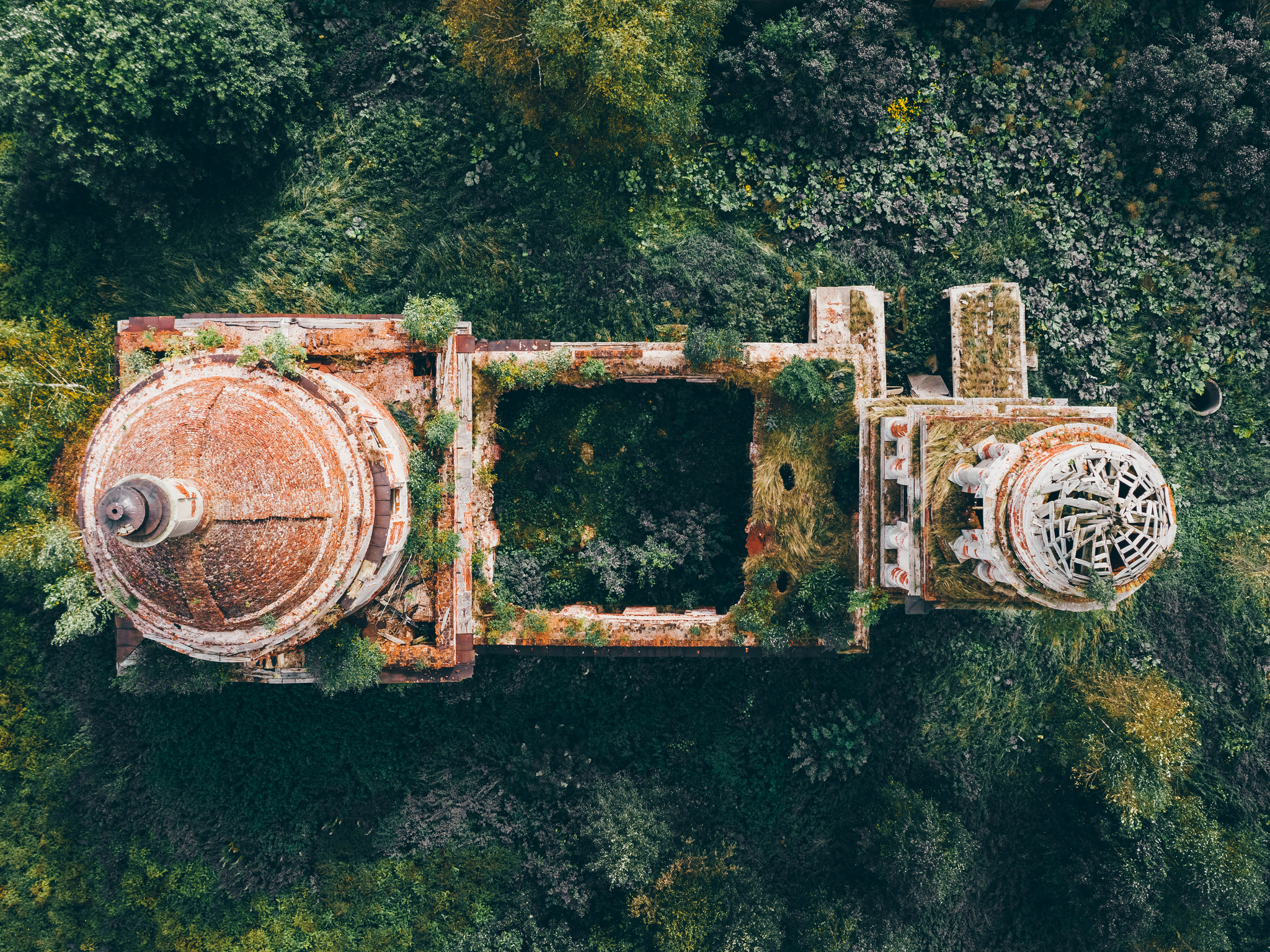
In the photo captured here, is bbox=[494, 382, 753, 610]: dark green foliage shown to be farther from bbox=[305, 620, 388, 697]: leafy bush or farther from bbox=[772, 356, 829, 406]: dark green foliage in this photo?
bbox=[305, 620, 388, 697]: leafy bush

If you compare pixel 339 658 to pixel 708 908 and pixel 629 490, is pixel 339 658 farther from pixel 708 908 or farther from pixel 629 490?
pixel 708 908

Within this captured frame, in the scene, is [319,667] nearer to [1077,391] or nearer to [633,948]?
[633,948]

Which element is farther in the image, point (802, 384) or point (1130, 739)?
point (1130, 739)

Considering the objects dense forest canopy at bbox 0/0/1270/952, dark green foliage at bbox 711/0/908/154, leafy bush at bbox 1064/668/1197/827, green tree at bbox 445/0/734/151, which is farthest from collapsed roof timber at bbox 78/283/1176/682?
leafy bush at bbox 1064/668/1197/827

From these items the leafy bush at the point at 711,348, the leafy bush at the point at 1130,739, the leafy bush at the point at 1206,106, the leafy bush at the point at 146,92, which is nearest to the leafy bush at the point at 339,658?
the leafy bush at the point at 711,348

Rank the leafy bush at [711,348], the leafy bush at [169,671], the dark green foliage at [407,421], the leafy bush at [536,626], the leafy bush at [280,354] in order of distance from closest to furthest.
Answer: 1. the leafy bush at [280,354]
2. the leafy bush at [169,671]
3. the dark green foliage at [407,421]
4. the leafy bush at [711,348]
5. the leafy bush at [536,626]

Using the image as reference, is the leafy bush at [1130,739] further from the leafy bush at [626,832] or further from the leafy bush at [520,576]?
the leafy bush at [520,576]

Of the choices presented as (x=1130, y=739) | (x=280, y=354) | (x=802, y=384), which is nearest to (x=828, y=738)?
(x=1130, y=739)
